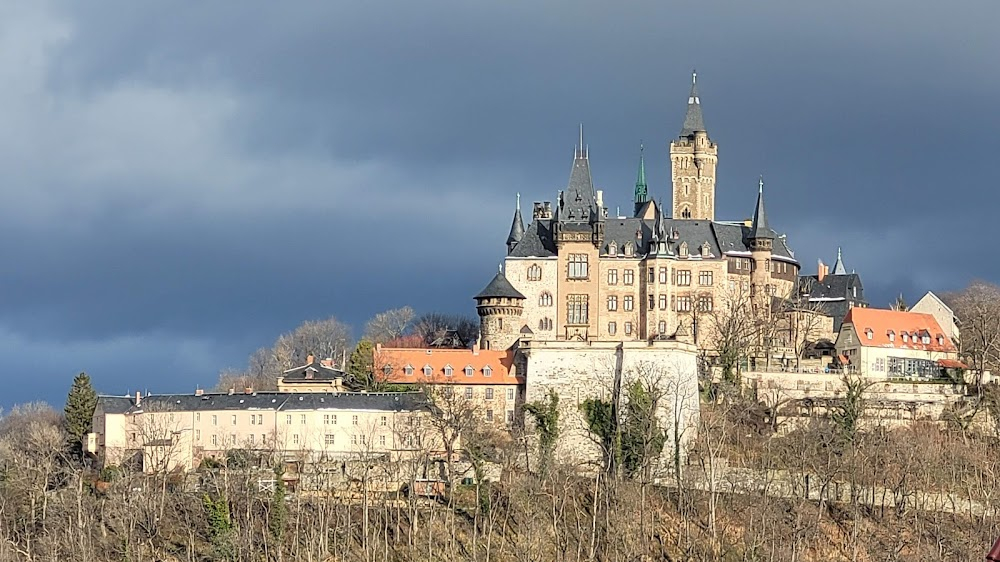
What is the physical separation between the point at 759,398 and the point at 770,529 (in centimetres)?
1370

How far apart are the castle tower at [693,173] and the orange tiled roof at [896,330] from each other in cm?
1539

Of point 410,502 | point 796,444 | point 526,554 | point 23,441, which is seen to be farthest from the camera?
point 23,441

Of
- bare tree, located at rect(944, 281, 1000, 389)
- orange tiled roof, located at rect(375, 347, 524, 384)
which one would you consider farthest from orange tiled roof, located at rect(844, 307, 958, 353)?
orange tiled roof, located at rect(375, 347, 524, 384)

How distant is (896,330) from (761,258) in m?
8.30

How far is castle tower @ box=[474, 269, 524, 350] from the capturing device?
92750 mm

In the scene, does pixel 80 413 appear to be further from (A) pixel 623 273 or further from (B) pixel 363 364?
(A) pixel 623 273

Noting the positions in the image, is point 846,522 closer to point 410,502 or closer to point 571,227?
point 410,502

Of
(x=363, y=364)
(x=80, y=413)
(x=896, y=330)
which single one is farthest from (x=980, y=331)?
(x=80, y=413)

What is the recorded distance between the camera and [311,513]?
71.6 meters

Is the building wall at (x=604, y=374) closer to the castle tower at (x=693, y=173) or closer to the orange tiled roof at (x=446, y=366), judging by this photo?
the orange tiled roof at (x=446, y=366)

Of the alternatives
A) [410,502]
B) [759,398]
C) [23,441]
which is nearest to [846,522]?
[759,398]

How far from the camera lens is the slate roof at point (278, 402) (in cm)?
8106

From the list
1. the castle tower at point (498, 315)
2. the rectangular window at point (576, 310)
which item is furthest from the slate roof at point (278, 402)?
the rectangular window at point (576, 310)

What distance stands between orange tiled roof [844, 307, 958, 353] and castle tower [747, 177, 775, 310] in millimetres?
4800
